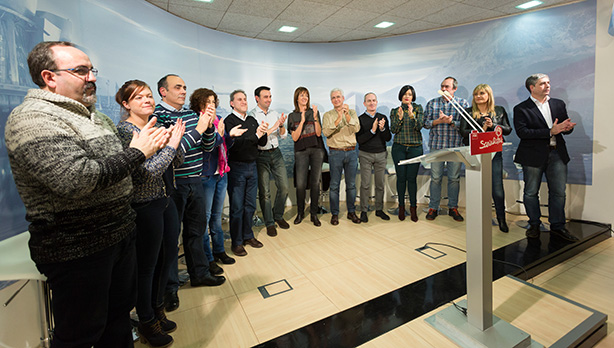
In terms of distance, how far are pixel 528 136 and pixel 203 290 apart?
3471 millimetres

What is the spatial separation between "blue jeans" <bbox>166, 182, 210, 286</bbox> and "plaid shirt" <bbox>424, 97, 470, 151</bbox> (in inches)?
117

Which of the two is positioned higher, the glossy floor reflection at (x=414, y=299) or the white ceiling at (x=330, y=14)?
the white ceiling at (x=330, y=14)

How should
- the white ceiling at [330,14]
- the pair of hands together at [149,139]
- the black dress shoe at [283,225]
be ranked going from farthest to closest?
the black dress shoe at [283,225], the white ceiling at [330,14], the pair of hands together at [149,139]

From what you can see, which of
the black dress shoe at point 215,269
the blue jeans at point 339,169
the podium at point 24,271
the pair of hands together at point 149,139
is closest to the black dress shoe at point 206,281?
the black dress shoe at point 215,269

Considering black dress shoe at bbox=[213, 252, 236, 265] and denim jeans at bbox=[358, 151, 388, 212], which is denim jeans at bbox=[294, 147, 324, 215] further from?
black dress shoe at bbox=[213, 252, 236, 265]

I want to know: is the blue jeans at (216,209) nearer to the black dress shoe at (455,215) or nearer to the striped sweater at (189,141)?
the striped sweater at (189,141)

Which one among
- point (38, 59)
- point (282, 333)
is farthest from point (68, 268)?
point (282, 333)

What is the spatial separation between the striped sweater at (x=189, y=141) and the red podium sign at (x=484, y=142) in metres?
1.67

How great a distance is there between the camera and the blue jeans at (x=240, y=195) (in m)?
3.03

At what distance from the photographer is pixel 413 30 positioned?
4797mm

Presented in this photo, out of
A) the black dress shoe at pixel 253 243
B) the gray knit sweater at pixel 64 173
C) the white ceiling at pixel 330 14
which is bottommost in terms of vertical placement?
the black dress shoe at pixel 253 243

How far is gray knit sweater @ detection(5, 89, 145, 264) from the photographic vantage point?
0.98m

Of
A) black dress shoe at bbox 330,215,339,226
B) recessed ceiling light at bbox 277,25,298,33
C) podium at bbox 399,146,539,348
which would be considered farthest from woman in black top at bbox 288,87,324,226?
podium at bbox 399,146,539,348

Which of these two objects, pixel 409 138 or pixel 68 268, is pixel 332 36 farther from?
pixel 68 268
